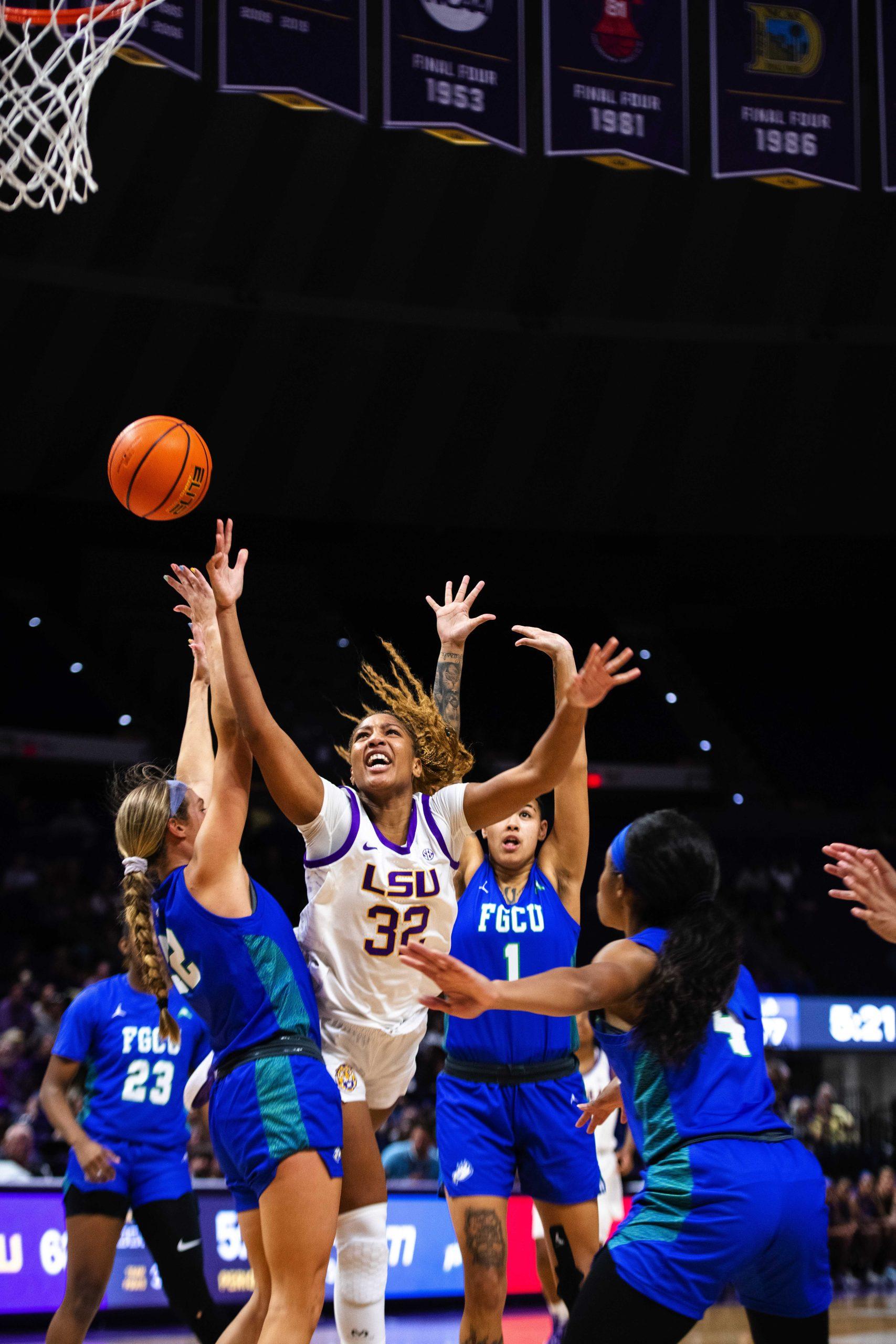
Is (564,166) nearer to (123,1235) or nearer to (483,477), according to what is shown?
(483,477)

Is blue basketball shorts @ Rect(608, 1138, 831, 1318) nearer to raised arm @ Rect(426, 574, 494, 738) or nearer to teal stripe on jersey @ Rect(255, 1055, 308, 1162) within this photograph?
teal stripe on jersey @ Rect(255, 1055, 308, 1162)

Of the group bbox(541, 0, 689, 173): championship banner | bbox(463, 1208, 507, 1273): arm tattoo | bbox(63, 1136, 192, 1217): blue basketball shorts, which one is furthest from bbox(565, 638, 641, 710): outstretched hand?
bbox(541, 0, 689, 173): championship banner

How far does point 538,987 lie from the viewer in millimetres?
3084

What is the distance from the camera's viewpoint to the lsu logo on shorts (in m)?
4.36

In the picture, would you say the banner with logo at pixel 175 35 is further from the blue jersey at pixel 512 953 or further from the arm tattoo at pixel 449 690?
the blue jersey at pixel 512 953

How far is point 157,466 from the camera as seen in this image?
217 inches

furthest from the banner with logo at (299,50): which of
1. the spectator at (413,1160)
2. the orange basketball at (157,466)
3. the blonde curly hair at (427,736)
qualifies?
the spectator at (413,1160)

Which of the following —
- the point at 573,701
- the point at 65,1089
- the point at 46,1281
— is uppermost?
the point at 573,701

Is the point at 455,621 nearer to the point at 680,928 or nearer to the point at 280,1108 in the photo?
the point at 280,1108

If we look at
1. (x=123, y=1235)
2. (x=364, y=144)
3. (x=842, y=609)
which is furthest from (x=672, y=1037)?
(x=842, y=609)

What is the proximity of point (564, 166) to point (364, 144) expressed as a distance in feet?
7.48

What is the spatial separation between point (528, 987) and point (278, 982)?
1090mm

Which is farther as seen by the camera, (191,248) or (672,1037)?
(191,248)

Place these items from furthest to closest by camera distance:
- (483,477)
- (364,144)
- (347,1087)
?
(483,477)
(364,144)
(347,1087)
